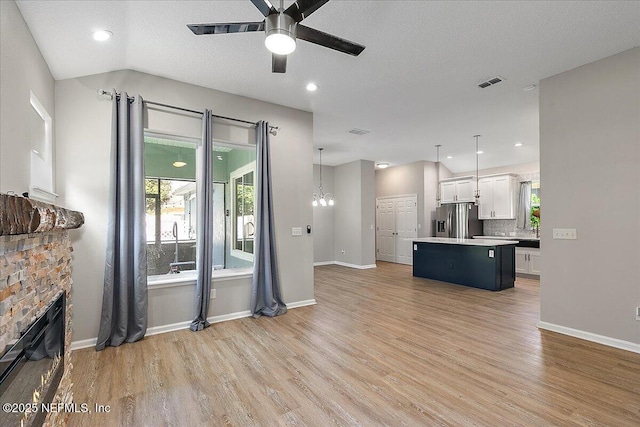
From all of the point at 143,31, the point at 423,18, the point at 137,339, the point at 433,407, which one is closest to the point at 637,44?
the point at 423,18

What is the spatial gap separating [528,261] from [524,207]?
5.09 ft

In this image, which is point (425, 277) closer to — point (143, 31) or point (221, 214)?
point (221, 214)

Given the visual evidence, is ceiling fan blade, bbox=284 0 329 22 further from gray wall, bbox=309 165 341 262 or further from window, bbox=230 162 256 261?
gray wall, bbox=309 165 341 262

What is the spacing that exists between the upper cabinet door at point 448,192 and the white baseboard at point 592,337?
5.29 meters

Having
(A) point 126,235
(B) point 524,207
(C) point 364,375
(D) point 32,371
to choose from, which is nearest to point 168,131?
(A) point 126,235

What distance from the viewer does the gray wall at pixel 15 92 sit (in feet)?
6.73

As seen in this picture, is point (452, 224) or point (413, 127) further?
point (452, 224)

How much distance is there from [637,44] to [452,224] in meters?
5.75

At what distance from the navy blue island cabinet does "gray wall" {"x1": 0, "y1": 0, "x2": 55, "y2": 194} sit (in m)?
6.33

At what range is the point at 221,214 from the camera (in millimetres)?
4637

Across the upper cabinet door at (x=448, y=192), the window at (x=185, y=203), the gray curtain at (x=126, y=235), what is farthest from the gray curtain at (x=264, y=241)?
the upper cabinet door at (x=448, y=192)

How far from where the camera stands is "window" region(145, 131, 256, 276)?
13.1 ft

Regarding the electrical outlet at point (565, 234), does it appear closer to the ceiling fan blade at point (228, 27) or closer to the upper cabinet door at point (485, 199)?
the ceiling fan blade at point (228, 27)

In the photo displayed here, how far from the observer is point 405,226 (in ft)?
30.4
